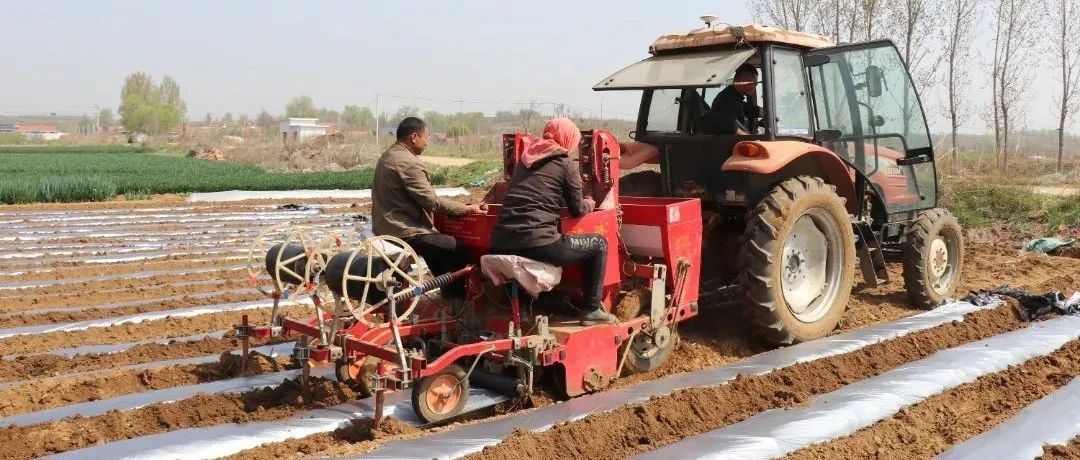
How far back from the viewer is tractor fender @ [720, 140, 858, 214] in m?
5.54

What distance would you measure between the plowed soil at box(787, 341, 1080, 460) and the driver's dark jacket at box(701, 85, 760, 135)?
2.22 meters

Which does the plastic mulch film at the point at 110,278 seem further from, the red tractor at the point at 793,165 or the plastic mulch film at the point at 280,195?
the plastic mulch film at the point at 280,195

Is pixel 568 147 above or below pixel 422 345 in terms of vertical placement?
above

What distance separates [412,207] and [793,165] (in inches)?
105

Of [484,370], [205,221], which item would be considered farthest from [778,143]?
[205,221]

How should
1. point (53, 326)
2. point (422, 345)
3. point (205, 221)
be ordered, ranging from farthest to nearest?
point (205, 221), point (53, 326), point (422, 345)

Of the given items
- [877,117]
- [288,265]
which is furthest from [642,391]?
[877,117]

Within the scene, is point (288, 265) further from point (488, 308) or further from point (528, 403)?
point (528, 403)

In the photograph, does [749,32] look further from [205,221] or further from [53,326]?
[205,221]

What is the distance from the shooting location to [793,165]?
6.21m

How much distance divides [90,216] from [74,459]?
12.8 m

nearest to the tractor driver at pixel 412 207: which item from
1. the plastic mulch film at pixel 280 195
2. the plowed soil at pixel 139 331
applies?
the plowed soil at pixel 139 331

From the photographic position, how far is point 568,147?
4.96 m

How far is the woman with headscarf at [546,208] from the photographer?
189 inches
